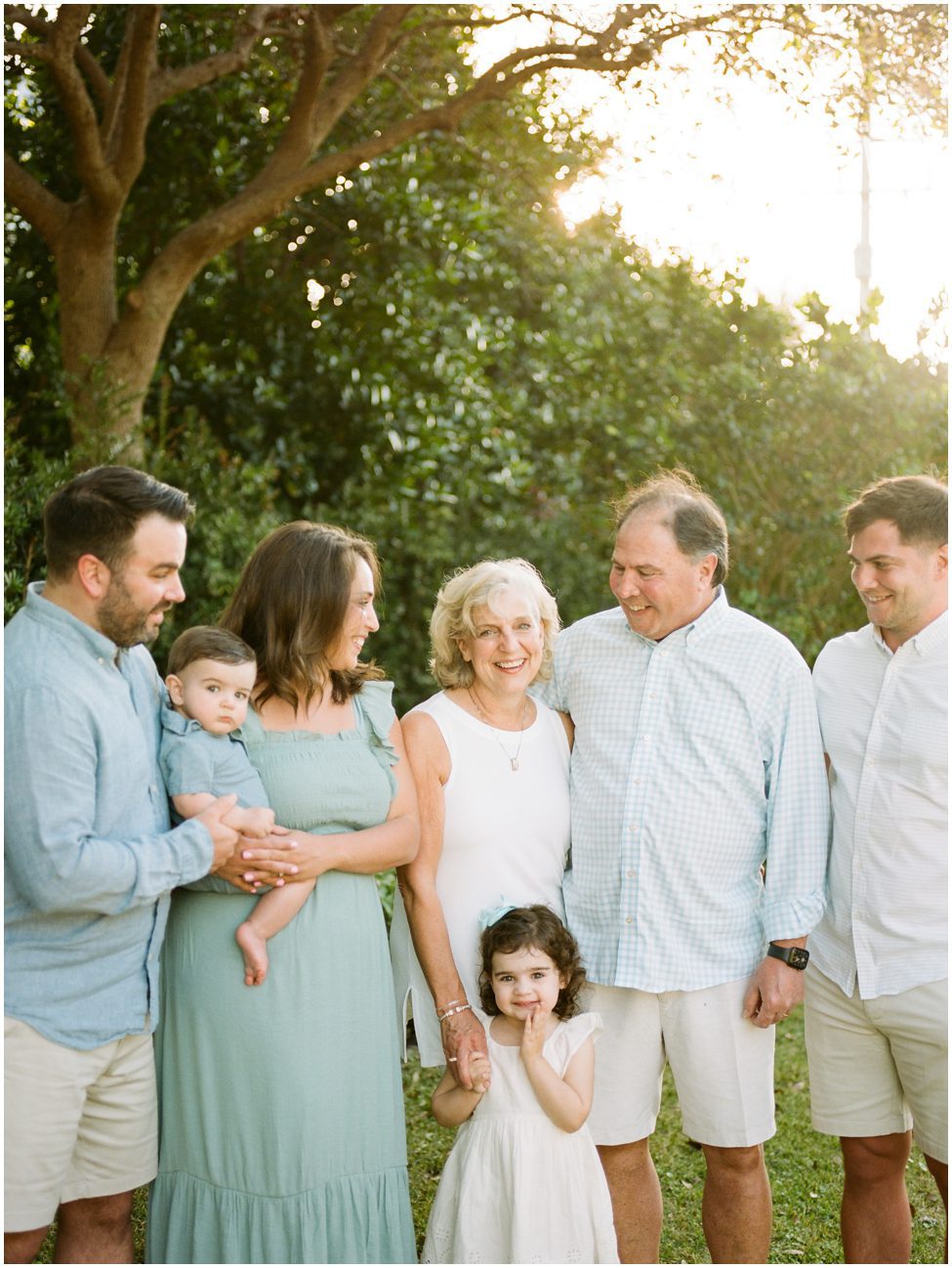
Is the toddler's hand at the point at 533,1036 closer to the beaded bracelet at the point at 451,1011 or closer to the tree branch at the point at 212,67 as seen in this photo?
the beaded bracelet at the point at 451,1011

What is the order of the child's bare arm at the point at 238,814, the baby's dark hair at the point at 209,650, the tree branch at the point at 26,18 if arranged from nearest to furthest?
the child's bare arm at the point at 238,814 → the baby's dark hair at the point at 209,650 → the tree branch at the point at 26,18

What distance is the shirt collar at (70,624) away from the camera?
271 centimetres

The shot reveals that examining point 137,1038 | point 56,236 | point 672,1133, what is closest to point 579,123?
point 56,236

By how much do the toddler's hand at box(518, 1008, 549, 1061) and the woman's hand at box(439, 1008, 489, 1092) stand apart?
0.11 meters

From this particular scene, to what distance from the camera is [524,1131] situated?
3174mm

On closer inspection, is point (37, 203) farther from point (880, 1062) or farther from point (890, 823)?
point (880, 1062)

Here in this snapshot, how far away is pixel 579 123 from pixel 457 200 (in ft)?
4.46

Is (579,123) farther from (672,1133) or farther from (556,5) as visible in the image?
(672,1133)

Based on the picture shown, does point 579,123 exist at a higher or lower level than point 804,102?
higher

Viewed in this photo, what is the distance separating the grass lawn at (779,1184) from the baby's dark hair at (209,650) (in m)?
2.24

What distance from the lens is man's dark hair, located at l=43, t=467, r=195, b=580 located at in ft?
8.92

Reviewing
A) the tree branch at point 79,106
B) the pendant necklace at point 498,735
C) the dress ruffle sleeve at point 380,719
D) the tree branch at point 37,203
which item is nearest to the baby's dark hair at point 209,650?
the dress ruffle sleeve at point 380,719

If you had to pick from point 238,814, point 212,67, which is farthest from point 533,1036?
point 212,67

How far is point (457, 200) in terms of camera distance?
8344 mm
